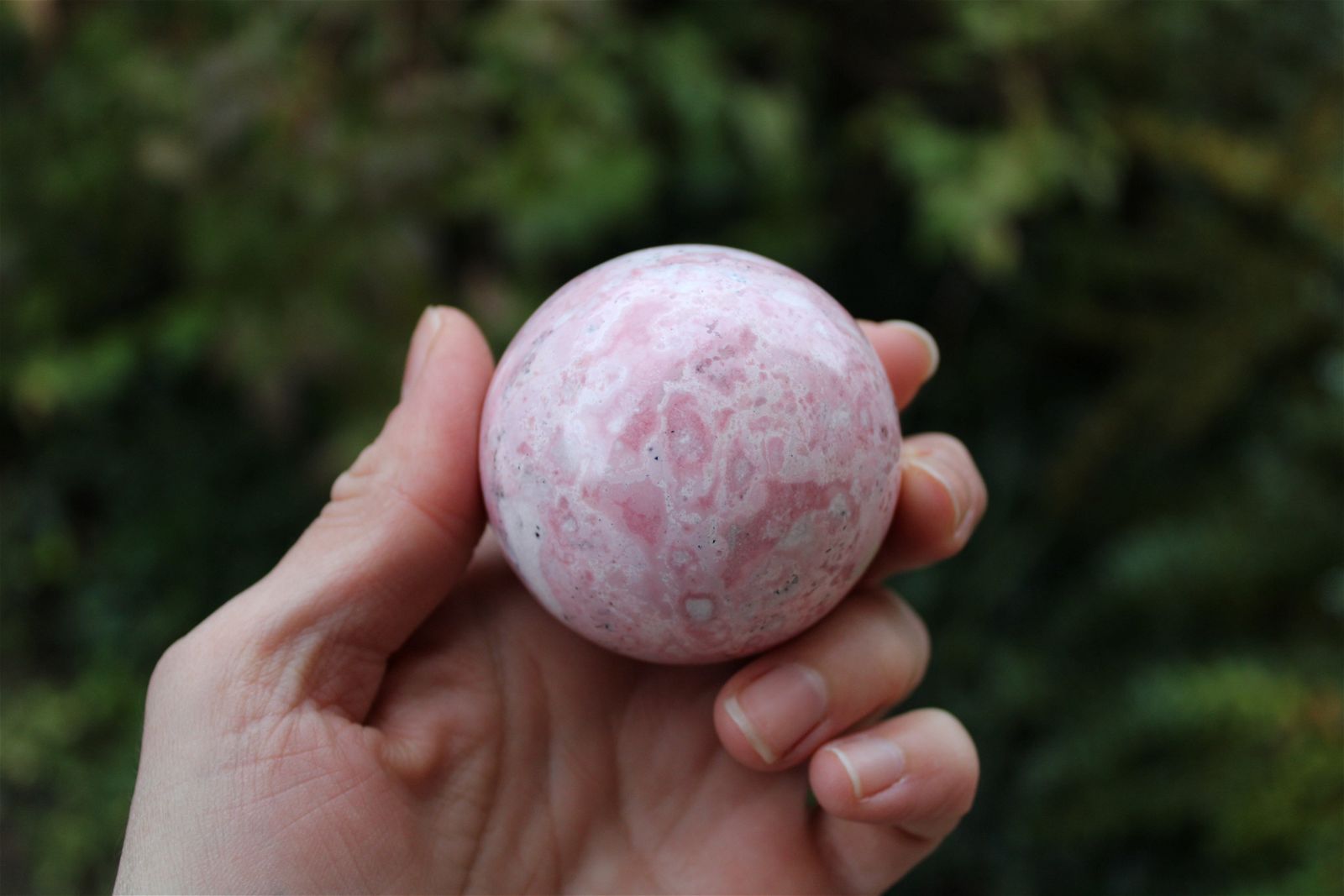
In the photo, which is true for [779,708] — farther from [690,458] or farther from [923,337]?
[923,337]

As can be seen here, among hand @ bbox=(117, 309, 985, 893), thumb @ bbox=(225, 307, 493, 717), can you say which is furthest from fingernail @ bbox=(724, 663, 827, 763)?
thumb @ bbox=(225, 307, 493, 717)

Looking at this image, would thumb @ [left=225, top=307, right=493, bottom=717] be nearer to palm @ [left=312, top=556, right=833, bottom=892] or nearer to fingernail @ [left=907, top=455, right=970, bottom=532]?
palm @ [left=312, top=556, right=833, bottom=892]

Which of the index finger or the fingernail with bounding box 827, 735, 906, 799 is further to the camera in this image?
the index finger

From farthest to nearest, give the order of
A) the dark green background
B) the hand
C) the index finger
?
the dark green background, the index finger, the hand

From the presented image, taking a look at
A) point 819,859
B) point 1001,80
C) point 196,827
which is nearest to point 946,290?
point 1001,80

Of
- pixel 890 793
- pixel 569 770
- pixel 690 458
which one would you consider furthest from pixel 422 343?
pixel 890 793

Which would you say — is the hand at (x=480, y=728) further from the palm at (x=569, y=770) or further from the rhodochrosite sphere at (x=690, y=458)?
the rhodochrosite sphere at (x=690, y=458)

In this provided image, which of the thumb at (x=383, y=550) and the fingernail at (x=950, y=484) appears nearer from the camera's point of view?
the thumb at (x=383, y=550)

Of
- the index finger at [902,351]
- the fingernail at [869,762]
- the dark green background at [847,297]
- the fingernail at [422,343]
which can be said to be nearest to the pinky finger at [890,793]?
the fingernail at [869,762]
